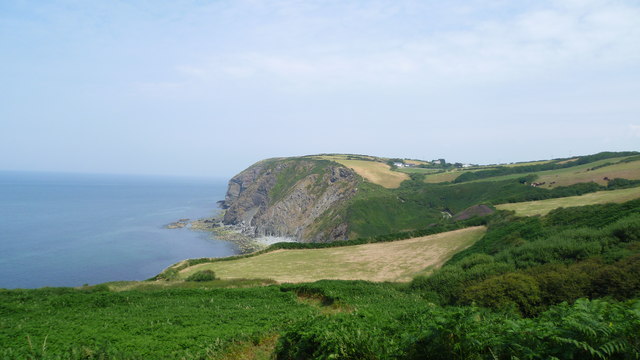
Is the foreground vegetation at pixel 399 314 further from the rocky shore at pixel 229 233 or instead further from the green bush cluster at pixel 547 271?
the rocky shore at pixel 229 233

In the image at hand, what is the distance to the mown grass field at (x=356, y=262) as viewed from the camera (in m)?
38.9

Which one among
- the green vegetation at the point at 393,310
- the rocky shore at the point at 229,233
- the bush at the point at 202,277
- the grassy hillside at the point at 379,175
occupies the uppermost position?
the grassy hillside at the point at 379,175

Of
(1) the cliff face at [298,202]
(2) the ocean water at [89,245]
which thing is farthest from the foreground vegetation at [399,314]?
(1) the cliff face at [298,202]

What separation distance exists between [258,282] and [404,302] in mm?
15530

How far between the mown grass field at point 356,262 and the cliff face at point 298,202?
34244 millimetres

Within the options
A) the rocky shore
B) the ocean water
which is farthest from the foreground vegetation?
the rocky shore

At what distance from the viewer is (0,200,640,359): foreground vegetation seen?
6.83 meters

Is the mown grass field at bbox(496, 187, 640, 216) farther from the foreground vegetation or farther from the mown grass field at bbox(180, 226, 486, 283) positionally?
the foreground vegetation

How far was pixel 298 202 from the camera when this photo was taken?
119 meters

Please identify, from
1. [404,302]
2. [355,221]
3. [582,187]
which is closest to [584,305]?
[404,302]

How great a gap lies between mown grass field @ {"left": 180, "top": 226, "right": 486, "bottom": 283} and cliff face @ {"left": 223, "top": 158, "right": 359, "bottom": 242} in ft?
112

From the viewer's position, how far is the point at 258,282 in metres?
32.8

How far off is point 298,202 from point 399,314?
105 m

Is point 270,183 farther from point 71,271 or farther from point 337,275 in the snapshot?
point 337,275
